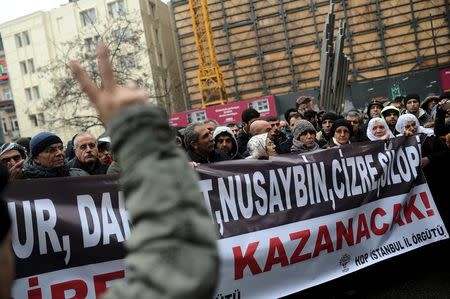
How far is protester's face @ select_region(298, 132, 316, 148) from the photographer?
5.11 m

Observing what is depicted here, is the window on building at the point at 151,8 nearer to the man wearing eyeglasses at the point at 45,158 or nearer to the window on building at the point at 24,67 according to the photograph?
the window on building at the point at 24,67

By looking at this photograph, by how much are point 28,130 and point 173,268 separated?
41.7 m

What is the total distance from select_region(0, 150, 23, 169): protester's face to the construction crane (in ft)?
78.4

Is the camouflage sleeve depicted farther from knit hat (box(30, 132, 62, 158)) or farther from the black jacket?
the black jacket

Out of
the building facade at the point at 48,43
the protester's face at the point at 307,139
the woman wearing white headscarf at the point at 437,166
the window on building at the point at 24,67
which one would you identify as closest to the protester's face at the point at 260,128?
the protester's face at the point at 307,139

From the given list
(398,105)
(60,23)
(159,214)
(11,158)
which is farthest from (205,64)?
(159,214)

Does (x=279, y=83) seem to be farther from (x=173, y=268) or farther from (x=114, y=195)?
(x=173, y=268)

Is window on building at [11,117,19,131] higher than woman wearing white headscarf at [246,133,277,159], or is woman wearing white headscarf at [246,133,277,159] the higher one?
window on building at [11,117,19,131]

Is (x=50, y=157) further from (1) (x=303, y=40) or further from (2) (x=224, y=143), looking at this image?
(1) (x=303, y=40)

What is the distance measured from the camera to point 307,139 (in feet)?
16.8

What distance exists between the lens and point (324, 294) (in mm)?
4246

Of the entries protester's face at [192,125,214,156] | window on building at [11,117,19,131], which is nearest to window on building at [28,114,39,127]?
window on building at [11,117,19,131]

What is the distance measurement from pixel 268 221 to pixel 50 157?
1.58 meters

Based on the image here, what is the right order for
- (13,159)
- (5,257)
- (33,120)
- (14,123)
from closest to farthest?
(5,257) < (13,159) < (33,120) < (14,123)
